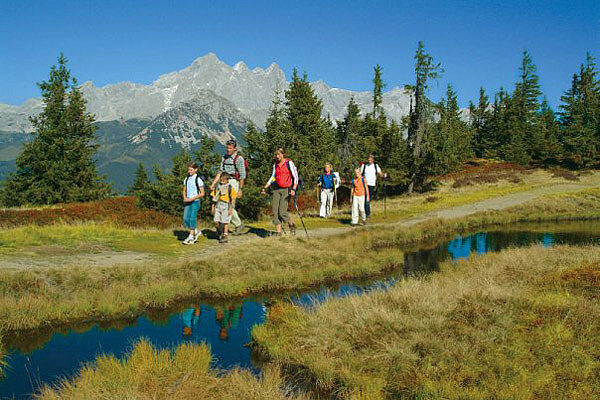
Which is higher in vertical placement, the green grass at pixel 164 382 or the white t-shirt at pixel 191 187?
the white t-shirt at pixel 191 187

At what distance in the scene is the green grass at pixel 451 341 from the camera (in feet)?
18.0

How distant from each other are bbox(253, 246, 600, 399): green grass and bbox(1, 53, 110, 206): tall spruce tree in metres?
33.5

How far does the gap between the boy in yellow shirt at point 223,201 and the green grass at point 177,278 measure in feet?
4.77

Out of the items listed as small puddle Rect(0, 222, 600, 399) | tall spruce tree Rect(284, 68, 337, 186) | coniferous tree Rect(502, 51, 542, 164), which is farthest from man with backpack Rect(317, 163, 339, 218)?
coniferous tree Rect(502, 51, 542, 164)

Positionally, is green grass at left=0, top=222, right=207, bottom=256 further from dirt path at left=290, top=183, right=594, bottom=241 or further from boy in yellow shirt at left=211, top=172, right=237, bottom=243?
dirt path at left=290, top=183, right=594, bottom=241

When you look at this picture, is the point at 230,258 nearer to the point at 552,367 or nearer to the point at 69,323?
the point at 69,323

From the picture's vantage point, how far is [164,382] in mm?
5379

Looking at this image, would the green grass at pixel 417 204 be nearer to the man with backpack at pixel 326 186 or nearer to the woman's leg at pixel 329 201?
the woman's leg at pixel 329 201

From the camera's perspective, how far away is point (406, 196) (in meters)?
34.5

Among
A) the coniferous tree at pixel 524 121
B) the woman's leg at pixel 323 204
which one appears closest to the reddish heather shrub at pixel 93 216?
the woman's leg at pixel 323 204

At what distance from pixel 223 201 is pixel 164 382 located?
8.60 m

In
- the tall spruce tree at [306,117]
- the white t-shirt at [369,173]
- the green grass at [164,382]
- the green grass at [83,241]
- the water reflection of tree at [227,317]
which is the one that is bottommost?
the water reflection of tree at [227,317]

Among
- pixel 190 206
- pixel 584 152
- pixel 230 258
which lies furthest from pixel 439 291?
pixel 584 152

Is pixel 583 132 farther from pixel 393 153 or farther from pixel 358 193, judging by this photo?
pixel 358 193
